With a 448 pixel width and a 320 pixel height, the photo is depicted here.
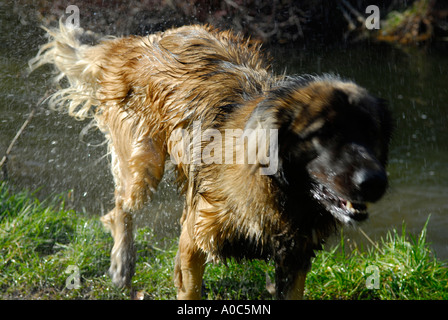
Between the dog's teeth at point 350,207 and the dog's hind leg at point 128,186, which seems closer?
the dog's teeth at point 350,207

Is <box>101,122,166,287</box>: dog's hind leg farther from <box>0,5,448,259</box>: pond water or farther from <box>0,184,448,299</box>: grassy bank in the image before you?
<box>0,5,448,259</box>: pond water

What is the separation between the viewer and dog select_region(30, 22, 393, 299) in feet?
8.36

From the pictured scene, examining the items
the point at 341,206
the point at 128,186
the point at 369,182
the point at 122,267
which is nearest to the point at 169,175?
the point at 128,186

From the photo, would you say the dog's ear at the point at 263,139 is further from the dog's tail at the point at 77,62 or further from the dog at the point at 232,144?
the dog's tail at the point at 77,62

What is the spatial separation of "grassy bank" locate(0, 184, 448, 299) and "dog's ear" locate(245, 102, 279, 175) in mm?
1407

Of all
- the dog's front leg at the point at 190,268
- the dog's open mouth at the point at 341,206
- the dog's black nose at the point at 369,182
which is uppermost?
the dog's black nose at the point at 369,182

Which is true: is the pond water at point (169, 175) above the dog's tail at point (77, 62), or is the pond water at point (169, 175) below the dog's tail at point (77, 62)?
below

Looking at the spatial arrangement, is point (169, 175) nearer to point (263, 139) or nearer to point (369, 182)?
point (263, 139)

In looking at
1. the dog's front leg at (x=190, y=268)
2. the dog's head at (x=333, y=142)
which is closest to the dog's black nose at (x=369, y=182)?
the dog's head at (x=333, y=142)

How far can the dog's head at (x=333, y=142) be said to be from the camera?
7.93 feet

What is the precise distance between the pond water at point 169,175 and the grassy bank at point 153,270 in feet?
1.69

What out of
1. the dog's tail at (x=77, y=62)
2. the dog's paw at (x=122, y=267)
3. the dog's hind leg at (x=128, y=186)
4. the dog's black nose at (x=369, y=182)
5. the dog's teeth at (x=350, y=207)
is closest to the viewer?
the dog's black nose at (x=369, y=182)

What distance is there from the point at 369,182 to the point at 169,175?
264 centimetres

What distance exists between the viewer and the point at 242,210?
9.33 feet
